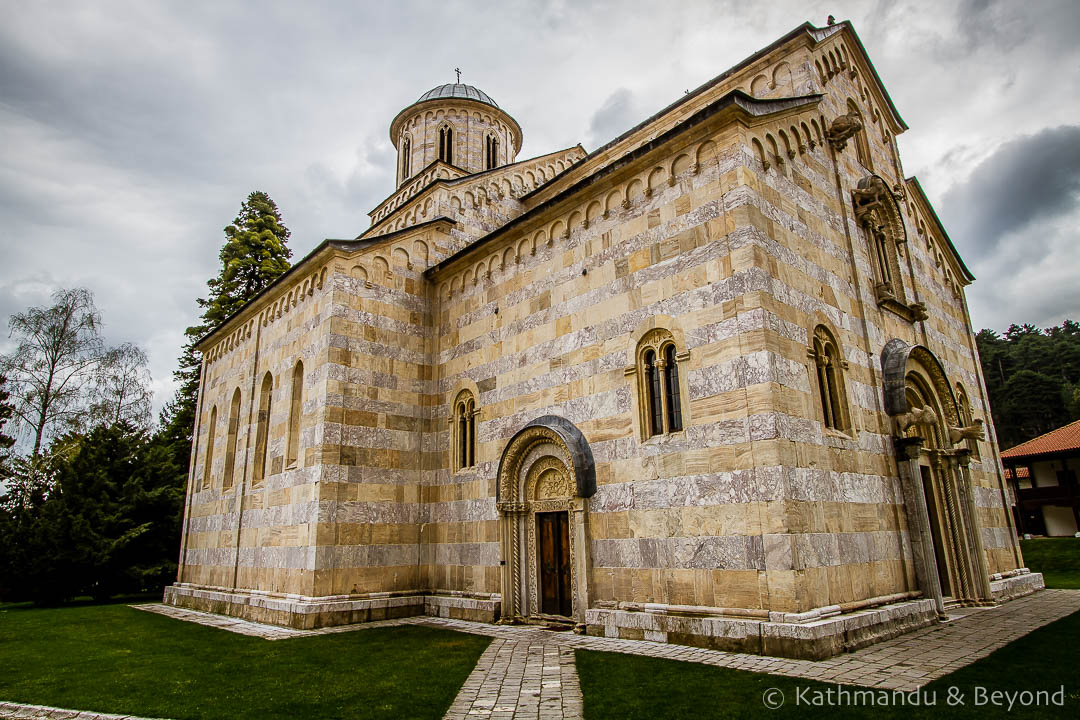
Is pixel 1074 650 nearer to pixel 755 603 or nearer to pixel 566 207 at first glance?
pixel 755 603

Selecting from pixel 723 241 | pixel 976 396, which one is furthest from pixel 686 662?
pixel 976 396

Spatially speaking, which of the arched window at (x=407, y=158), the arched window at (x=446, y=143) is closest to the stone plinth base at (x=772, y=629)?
the arched window at (x=446, y=143)

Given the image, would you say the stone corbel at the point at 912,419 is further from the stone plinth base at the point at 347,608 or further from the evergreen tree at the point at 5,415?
the evergreen tree at the point at 5,415

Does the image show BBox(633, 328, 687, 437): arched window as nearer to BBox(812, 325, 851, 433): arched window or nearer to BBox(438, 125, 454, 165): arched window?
BBox(812, 325, 851, 433): arched window

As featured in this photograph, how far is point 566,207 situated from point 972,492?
10.0 m

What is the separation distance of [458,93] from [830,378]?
16683 millimetres

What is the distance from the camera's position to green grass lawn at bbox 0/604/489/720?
6.35 metres

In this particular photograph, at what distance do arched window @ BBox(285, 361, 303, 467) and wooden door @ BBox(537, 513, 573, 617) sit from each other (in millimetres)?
5900

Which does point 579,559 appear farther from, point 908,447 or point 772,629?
point 908,447

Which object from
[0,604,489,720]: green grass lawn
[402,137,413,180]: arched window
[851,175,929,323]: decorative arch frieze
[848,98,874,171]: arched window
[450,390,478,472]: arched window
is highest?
[402,137,413,180]: arched window

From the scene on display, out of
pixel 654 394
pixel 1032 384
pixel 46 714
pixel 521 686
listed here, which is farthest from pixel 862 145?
pixel 1032 384

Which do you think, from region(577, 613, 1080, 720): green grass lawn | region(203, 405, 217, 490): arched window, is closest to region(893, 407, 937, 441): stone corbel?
region(577, 613, 1080, 720): green grass lawn

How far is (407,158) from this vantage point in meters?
21.4

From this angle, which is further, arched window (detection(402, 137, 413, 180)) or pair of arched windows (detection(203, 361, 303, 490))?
arched window (detection(402, 137, 413, 180))
